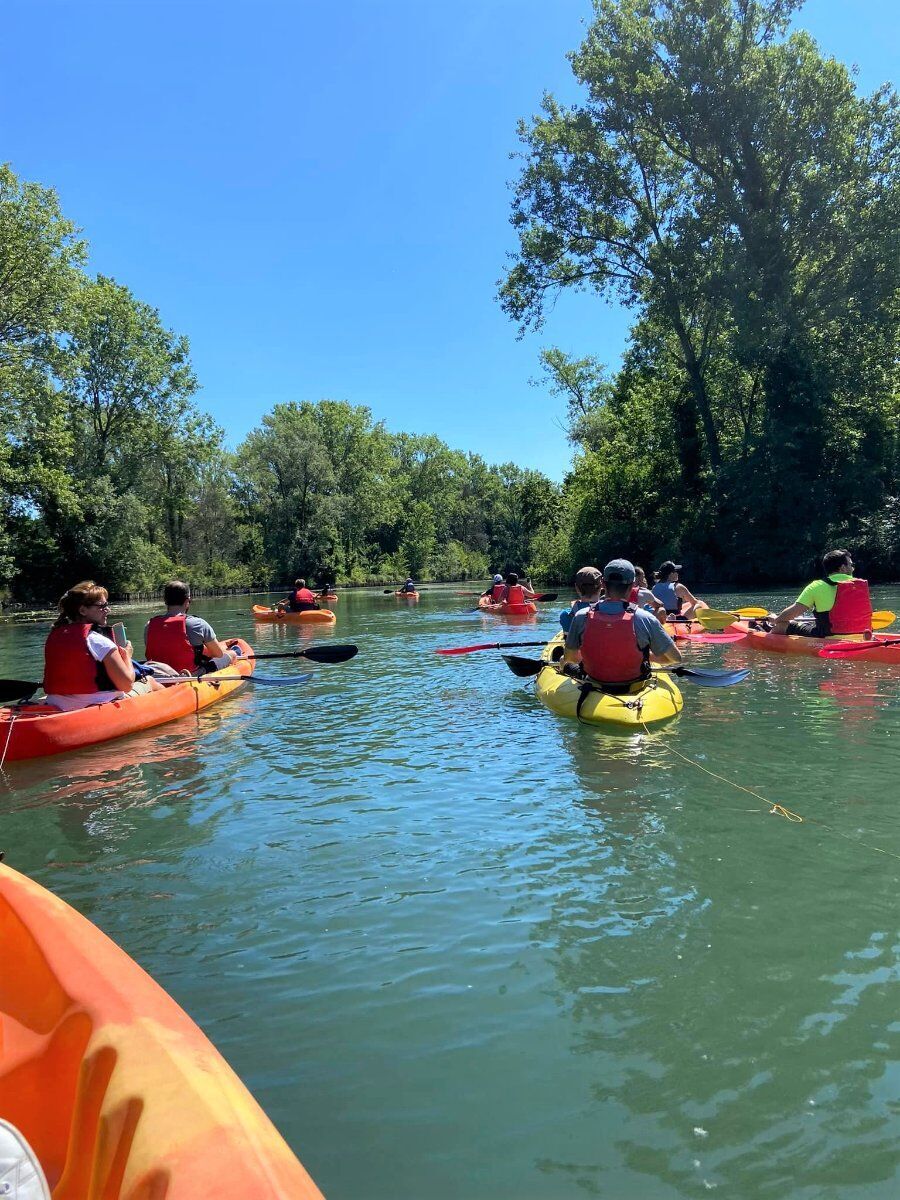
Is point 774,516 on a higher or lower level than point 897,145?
lower

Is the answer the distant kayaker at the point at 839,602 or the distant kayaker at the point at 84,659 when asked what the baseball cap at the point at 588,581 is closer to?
the distant kayaker at the point at 839,602

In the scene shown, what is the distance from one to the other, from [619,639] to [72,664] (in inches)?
190

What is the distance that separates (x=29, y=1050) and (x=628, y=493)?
115ft

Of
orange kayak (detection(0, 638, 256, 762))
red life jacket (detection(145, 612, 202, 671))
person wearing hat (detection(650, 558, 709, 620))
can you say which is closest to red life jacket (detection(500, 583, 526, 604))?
person wearing hat (detection(650, 558, 709, 620))

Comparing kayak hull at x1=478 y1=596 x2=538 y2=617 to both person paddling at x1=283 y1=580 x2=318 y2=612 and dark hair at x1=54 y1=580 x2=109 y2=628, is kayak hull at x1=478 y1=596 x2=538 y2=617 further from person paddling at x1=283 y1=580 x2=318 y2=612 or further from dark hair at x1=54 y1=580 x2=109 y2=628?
dark hair at x1=54 y1=580 x2=109 y2=628

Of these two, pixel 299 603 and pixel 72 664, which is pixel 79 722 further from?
pixel 299 603

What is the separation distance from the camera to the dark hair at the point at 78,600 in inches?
270

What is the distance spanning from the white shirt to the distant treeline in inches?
815

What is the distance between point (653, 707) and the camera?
735 centimetres

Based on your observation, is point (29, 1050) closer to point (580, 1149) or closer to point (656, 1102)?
point (580, 1149)

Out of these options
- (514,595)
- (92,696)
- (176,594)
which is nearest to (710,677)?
(176,594)

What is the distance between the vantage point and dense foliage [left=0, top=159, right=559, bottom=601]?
2584 centimetres

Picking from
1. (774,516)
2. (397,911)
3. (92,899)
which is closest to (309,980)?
(397,911)

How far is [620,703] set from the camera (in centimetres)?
726
